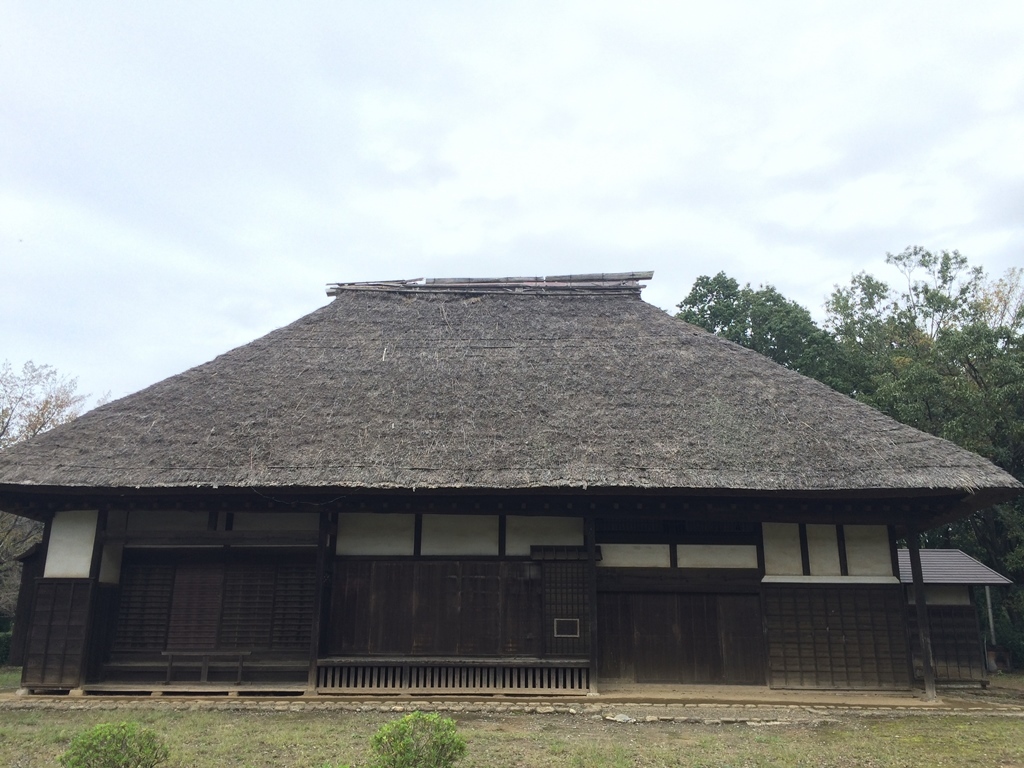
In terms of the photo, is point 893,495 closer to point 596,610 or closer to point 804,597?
point 804,597

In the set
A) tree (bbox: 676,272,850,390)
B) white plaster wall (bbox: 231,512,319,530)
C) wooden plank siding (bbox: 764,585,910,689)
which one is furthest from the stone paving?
tree (bbox: 676,272,850,390)

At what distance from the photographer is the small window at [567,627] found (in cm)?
988

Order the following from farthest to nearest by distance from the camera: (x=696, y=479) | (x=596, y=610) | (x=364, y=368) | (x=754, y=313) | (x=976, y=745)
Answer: (x=754, y=313)
(x=364, y=368)
(x=596, y=610)
(x=696, y=479)
(x=976, y=745)

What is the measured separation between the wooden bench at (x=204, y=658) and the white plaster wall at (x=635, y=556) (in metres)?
5.24

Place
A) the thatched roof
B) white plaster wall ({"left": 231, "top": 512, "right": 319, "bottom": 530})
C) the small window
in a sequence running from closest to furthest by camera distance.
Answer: the thatched roof → the small window → white plaster wall ({"left": 231, "top": 512, "right": 319, "bottom": 530})

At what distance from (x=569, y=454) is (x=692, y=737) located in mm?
3684

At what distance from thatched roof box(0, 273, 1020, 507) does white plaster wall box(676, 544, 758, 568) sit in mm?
1496

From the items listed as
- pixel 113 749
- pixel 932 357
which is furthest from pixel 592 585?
pixel 932 357

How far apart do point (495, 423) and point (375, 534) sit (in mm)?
2385

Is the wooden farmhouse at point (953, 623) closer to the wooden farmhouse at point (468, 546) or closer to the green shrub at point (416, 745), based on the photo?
the wooden farmhouse at point (468, 546)

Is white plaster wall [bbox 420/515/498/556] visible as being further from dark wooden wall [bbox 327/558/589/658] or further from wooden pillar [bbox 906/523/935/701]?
wooden pillar [bbox 906/523/935/701]

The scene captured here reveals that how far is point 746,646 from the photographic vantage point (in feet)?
33.1

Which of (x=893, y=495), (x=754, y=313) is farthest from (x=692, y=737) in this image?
(x=754, y=313)

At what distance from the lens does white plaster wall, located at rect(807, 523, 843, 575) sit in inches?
404
